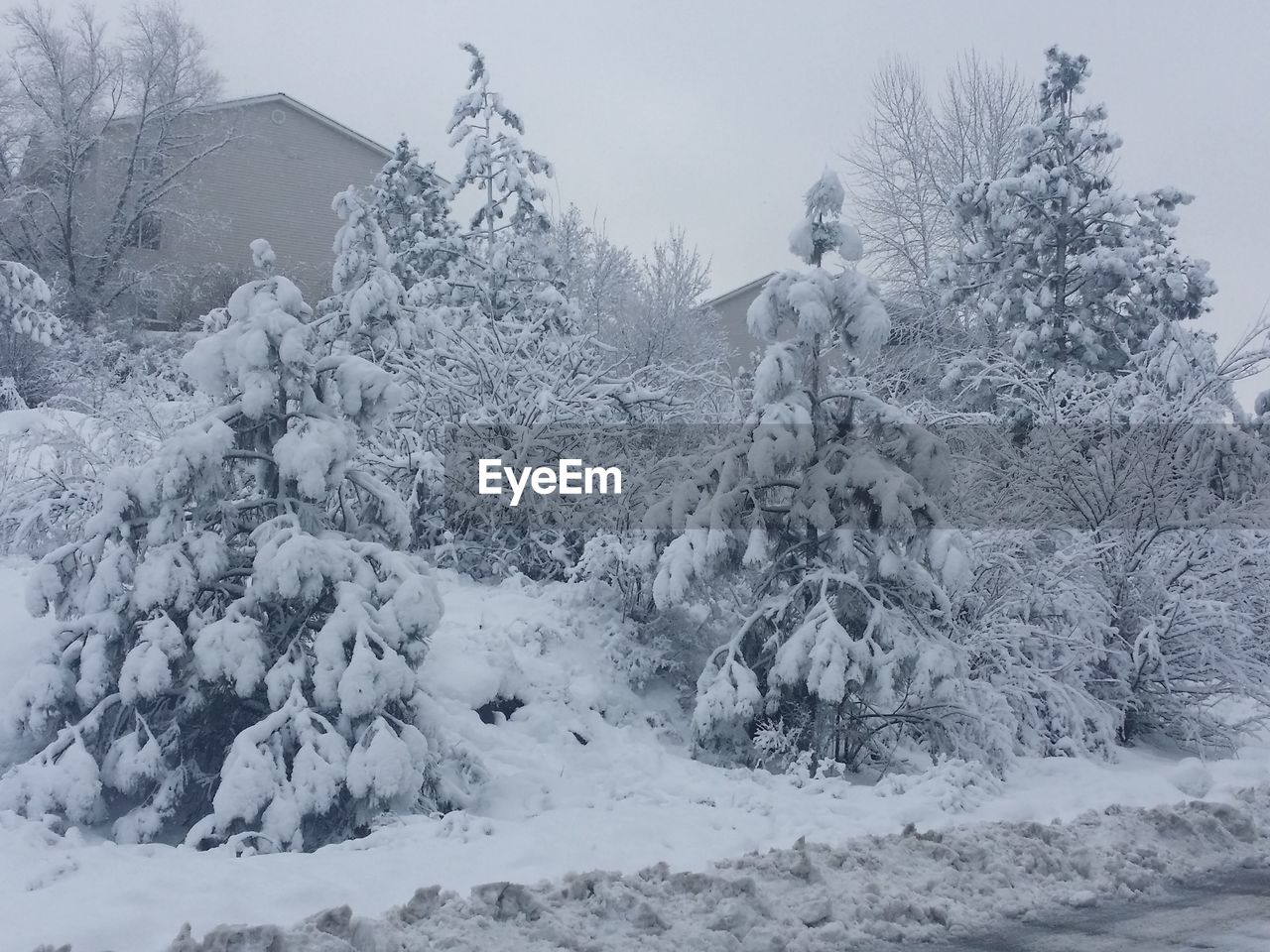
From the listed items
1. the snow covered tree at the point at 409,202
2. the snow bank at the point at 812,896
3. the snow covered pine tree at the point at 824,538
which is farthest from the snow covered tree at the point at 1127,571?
the snow covered tree at the point at 409,202

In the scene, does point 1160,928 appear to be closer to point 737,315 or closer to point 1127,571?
point 1127,571

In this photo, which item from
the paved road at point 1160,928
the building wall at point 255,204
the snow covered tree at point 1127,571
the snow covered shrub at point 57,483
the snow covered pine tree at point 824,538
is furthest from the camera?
the building wall at point 255,204

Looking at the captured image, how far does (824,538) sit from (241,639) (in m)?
4.23

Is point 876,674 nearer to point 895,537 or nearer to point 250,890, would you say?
point 895,537

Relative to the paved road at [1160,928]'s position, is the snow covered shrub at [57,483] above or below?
above

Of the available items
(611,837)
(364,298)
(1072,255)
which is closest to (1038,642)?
(611,837)

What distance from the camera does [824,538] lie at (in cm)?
862

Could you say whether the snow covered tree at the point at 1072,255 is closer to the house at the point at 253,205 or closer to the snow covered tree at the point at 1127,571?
the snow covered tree at the point at 1127,571

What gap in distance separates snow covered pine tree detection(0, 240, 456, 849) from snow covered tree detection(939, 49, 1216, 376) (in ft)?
46.5

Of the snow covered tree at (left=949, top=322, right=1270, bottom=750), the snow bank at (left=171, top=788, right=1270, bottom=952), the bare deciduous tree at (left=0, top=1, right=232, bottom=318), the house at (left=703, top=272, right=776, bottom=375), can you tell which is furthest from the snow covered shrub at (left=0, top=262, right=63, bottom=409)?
the house at (left=703, top=272, right=776, bottom=375)

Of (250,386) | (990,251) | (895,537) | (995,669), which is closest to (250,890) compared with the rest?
(250,386)

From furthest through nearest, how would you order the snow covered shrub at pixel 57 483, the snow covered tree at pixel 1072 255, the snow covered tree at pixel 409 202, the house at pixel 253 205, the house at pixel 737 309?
the house at pixel 737 309, the house at pixel 253 205, the snow covered tree at pixel 409 202, the snow covered tree at pixel 1072 255, the snow covered shrub at pixel 57 483

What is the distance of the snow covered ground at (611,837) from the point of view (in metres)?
5.07

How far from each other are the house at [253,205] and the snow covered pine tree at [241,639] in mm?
22574
